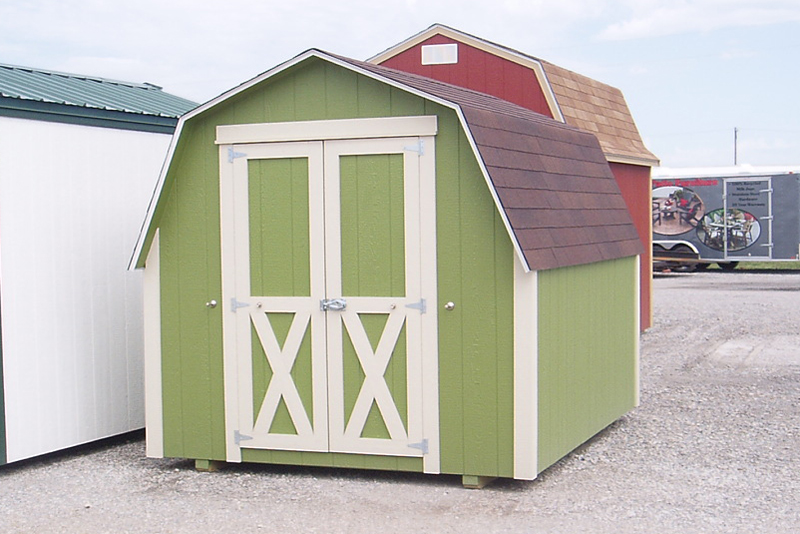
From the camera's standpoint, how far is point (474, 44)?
13.5 m

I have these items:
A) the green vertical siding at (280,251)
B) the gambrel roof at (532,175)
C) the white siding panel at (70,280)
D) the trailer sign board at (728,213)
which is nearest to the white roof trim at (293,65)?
the gambrel roof at (532,175)

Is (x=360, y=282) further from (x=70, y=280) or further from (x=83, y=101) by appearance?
(x=83, y=101)

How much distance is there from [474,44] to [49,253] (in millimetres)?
7031

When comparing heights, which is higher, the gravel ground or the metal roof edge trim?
the metal roof edge trim

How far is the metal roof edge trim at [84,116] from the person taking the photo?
7.64 m

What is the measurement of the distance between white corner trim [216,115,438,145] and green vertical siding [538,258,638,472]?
3.98 ft

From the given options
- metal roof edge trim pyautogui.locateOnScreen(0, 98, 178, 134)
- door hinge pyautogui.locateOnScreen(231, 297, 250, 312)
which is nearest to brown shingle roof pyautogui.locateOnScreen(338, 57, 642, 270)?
door hinge pyautogui.locateOnScreen(231, 297, 250, 312)

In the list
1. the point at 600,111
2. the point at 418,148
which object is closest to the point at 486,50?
the point at 600,111

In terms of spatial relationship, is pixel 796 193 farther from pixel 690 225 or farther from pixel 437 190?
pixel 437 190

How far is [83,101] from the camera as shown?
838 cm

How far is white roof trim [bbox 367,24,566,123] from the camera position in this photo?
42.6 ft

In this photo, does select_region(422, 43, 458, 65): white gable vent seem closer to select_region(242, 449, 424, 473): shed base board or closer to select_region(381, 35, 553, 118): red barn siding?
select_region(381, 35, 553, 118): red barn siding

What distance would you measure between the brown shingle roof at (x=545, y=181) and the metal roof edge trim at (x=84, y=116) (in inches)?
86.7

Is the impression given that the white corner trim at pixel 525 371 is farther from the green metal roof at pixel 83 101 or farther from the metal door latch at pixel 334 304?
the green metal roof at pixel 83 101
